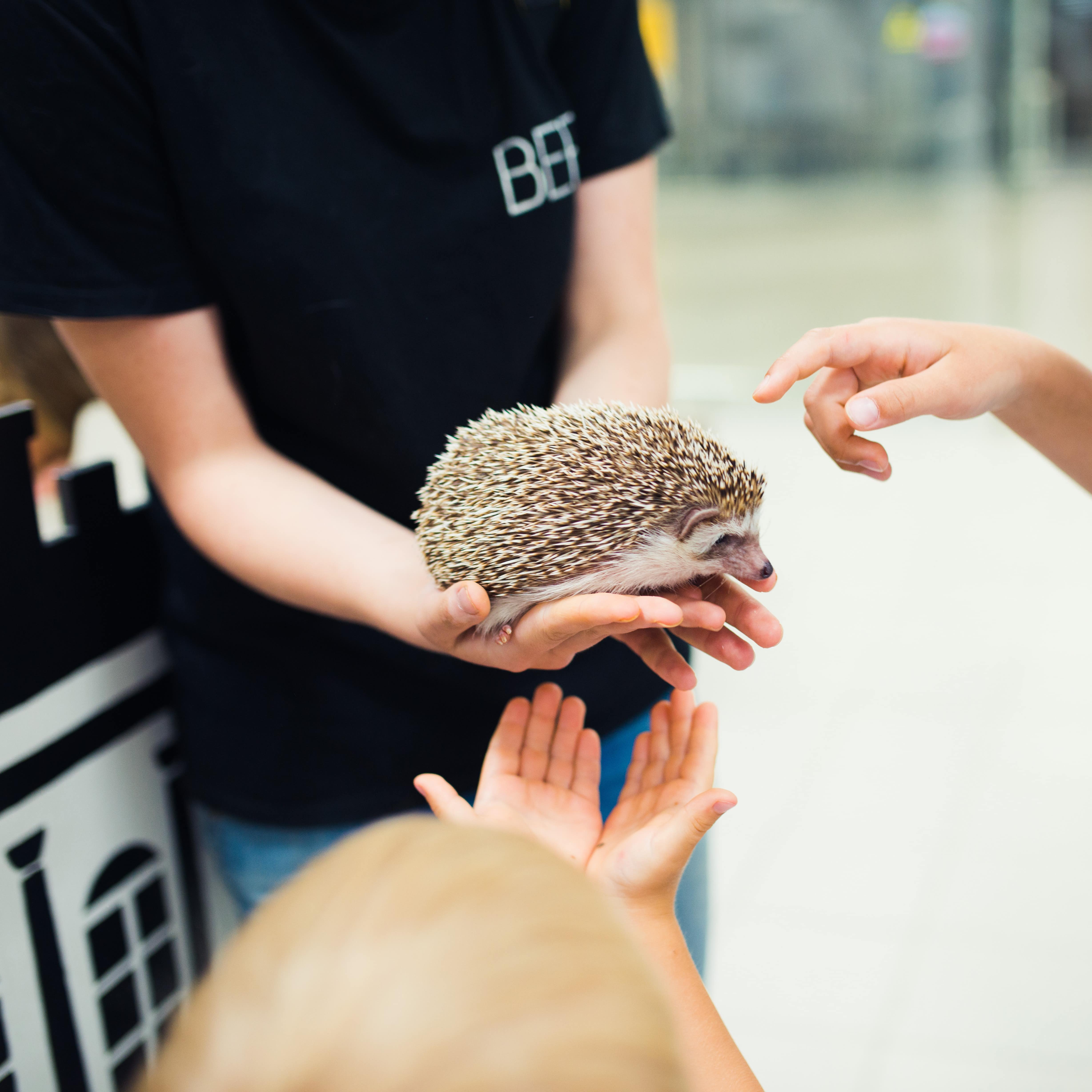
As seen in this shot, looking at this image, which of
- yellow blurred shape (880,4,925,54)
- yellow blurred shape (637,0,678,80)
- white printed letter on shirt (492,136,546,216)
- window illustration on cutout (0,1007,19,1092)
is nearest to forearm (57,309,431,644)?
white printed letter on shirt (492,136,546,216)

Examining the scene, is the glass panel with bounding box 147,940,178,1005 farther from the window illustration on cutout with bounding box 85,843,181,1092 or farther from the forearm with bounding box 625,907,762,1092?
the forearm with bounding box 625,907,762,1092

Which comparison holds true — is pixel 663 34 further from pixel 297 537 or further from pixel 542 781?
pixel 542 781

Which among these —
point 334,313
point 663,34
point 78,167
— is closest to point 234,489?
point 334,313

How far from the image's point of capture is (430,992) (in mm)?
569

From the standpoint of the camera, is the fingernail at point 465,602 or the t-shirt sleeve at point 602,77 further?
the t-shirt sleeve at point 602,77

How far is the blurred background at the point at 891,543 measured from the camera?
207 centimetres

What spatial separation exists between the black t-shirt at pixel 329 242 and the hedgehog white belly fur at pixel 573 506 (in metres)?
0.16

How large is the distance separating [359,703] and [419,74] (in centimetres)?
78

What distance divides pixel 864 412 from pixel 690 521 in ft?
0.91

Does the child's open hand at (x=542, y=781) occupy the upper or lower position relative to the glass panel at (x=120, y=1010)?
upper

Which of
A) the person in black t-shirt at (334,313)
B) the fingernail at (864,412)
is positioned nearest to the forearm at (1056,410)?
the fingernail at (864,412)

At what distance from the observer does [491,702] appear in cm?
137

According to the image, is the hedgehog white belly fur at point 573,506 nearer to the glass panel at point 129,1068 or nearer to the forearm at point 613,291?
the forearm at point 613,291

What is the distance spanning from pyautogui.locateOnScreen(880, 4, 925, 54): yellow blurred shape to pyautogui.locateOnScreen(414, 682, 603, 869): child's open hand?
19.3 feet
